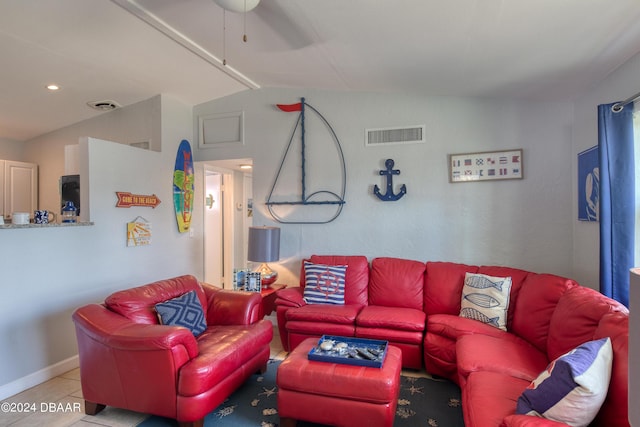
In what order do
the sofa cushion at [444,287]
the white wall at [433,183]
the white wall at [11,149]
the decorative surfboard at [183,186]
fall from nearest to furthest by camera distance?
the sofa cushion at [444,287]
the white wall at [433,183]
the decorative surfboard at [183,186]
the white wall at [11,149]

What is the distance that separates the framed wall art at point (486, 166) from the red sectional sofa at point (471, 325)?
2.93 feet

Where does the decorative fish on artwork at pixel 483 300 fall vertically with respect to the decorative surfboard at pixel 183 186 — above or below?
below

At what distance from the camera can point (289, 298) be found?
3.36 metres

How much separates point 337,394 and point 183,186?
10.4 feet

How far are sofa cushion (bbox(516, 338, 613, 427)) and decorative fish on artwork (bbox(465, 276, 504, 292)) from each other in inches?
54.6

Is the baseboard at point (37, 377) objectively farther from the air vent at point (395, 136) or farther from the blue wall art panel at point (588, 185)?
the blue wall art panel at point (588, 185)

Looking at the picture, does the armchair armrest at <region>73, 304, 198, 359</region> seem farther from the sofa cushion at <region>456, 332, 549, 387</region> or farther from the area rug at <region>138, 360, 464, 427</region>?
the sofa cushion at <region>456, 332, 549, 387</region>

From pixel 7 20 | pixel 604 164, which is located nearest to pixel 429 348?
pixel 604 164

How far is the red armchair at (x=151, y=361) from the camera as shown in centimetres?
206

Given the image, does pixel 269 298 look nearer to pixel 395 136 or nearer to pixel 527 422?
pixel 395 136

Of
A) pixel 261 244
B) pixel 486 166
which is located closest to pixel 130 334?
pixel 261 244

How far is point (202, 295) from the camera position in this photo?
302cm

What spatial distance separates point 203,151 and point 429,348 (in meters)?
3.43

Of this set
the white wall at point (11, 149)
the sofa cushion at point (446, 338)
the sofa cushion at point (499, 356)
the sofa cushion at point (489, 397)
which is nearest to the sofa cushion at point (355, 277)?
the sofa cushion at point (446, 338)
